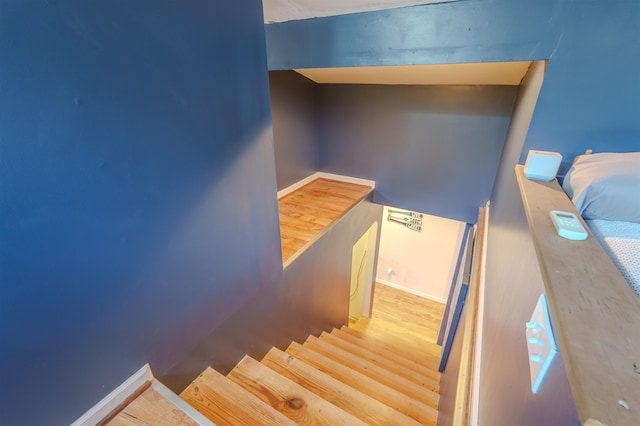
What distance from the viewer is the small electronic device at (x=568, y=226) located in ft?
2.11

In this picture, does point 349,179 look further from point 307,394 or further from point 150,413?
point 150,413

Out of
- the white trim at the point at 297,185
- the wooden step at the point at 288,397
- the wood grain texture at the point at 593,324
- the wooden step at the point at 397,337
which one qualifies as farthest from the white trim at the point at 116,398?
the wooden step at the point at 397,337

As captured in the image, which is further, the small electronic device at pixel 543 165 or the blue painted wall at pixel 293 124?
the blue painted wall at pixel 293 124

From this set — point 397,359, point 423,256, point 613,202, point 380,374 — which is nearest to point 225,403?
point 380,374

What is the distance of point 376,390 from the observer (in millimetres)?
1687

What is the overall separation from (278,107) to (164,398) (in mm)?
2401

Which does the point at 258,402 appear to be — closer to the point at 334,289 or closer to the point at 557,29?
the point at 334,289

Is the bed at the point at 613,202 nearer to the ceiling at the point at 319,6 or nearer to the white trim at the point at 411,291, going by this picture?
the ceiling at the point at 319,6

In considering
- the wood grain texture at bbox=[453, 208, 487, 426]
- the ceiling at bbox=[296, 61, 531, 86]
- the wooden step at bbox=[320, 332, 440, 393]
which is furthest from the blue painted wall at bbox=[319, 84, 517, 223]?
the wooden step at bbox=[320, 332, 440, 393]

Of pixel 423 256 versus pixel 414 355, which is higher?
pixel 423 256

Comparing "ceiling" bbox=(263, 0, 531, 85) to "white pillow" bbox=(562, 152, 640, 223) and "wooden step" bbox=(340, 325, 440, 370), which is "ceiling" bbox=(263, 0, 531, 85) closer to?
"white pillow" bbox=(562, 152, 640, 223)

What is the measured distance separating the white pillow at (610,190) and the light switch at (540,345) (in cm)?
51

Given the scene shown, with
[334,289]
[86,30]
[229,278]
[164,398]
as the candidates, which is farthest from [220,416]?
[334,289]

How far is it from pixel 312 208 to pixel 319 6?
1697 mm
